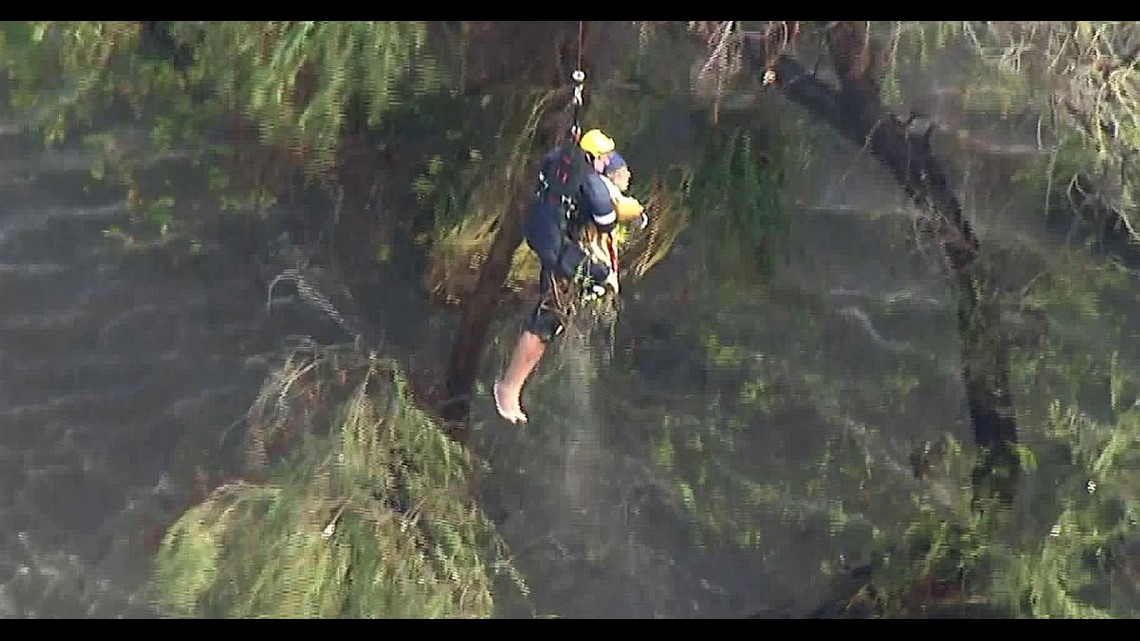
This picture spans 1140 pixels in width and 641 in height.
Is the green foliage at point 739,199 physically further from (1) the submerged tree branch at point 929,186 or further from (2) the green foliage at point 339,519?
(2) the green foliage at point 339,519

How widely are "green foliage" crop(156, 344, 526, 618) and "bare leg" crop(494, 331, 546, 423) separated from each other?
8.7 inches

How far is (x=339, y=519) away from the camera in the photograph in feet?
5.55

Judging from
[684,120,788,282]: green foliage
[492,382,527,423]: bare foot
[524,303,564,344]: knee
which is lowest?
[492,382,527,423]: bare foot

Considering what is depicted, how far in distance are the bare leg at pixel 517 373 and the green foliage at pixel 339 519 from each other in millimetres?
221

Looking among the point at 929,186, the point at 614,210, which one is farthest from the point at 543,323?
the point at 929,186

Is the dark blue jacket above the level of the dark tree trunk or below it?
above

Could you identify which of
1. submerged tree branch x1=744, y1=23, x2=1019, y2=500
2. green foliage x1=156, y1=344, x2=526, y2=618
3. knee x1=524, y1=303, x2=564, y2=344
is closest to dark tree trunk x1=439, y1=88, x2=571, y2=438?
green foliage x1=156, y1=344, x2=526, y2=618

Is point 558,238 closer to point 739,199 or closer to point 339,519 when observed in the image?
point 739,199

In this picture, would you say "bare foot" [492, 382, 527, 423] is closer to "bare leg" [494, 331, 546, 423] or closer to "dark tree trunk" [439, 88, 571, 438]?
"bare leg" [494, 331, 546, 423]

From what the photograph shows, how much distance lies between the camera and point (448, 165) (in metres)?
1.63

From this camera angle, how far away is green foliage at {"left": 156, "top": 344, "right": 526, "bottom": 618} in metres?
1.68

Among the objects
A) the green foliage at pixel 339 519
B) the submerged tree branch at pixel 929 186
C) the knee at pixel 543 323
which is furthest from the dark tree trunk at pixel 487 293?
the submerged tree branch at pixel 929 186

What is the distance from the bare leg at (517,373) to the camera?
4.90ft

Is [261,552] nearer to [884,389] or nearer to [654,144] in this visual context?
[654,144]
